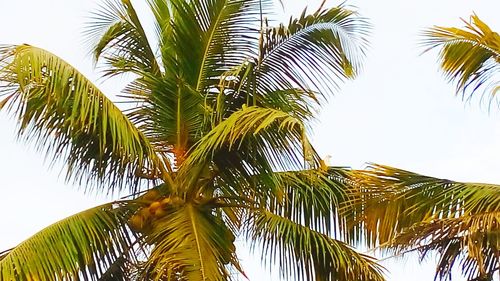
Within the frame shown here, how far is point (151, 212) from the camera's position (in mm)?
9172

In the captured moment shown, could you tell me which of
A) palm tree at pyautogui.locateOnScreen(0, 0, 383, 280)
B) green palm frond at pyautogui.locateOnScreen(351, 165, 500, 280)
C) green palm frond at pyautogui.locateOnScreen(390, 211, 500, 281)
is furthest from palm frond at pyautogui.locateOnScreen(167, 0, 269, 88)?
green palm frond at pyautogui.locateOnScreen(390, 211, 500, 281)

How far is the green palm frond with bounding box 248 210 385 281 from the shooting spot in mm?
9484

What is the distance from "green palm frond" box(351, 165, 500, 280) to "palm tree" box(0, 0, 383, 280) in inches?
26.3

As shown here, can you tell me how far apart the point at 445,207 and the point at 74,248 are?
362cm

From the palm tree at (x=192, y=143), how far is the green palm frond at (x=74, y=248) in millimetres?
14

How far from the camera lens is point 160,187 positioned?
31.0 feet

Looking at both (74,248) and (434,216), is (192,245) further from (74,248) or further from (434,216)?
(434,216)

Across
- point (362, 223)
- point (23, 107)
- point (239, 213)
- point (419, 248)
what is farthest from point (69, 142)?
point (419, 248)

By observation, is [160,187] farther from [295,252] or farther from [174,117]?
[295,252]

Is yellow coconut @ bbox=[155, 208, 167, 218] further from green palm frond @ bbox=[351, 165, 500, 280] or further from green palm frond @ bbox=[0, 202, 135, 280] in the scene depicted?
green palm frond @ bbox=[351, 165, 500, 280]

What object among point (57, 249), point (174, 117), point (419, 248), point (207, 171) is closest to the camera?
point (419, 248)

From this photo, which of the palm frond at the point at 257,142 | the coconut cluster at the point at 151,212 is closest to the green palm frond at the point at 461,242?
the palm frond at the point at 257,142

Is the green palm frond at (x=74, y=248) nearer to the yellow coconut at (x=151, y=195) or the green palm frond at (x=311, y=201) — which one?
the yellow coconut at (x=151, y=195)

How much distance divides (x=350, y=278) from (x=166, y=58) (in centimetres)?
319
